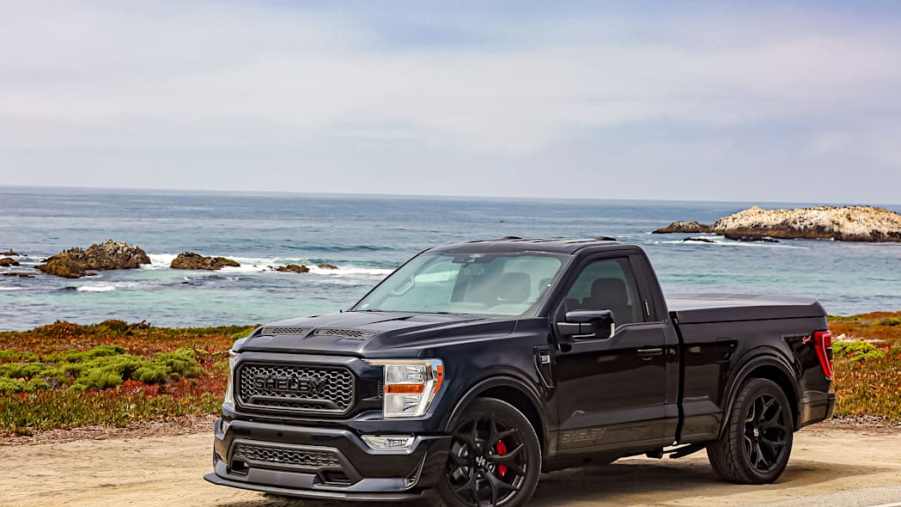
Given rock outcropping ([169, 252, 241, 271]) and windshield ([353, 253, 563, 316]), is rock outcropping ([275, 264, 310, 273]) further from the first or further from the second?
windshield ([353, 253, 563, 316])

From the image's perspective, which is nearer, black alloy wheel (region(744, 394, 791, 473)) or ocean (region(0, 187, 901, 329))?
black alloy wheel (region(744, 394, 791, 473))

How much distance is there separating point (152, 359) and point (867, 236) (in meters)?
126

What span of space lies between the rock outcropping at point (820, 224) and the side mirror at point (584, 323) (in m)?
135

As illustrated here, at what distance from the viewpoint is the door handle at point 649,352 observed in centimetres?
972

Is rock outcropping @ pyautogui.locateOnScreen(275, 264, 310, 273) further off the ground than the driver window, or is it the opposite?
the driver window

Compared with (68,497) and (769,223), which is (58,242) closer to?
(769,223)

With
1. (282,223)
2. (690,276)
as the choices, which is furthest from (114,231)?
(690,276)

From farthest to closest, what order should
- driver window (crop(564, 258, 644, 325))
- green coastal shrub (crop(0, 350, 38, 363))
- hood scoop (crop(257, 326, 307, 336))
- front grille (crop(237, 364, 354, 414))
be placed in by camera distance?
green coastal shrub (crop(0, 350, 38, 363))
driver window (crop(564, 258, 644, 325))
hood scoop (crop(257, 326, 307, 336))
front grille (crop(237, 364, 354, 414))

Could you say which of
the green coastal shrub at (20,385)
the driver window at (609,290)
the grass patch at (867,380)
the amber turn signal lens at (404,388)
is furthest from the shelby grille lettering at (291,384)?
the green coastal shrub at (20,385)

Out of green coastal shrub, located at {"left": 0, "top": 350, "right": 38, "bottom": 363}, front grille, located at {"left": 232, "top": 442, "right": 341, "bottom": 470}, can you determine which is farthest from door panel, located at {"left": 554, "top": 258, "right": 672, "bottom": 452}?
green coastal shrub, located at {"left": 0, "top": 350, "right": 38, "bottom": 363}

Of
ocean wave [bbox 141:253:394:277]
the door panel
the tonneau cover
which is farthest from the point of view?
ocean wave [bbox 141:253:394:277]

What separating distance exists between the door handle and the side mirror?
755mm

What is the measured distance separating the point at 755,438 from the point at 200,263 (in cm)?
7286

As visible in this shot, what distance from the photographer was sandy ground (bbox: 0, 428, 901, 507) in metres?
9.84
